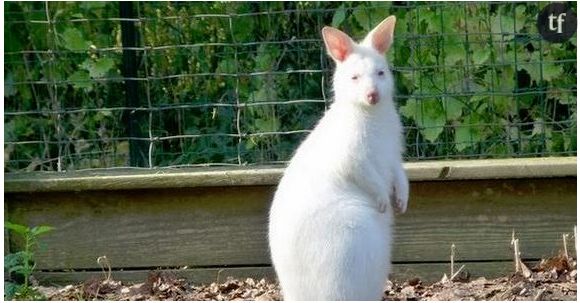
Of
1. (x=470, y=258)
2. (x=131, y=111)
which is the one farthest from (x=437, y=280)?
(x=131, y=111)

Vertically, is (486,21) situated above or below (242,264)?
above

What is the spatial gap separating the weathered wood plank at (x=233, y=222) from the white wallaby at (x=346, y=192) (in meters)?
0.86

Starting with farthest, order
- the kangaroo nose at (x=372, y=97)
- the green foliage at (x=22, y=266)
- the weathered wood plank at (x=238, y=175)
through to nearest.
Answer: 1. the weathered wood plank at (x=238, y=175)
2. the green foliage at (x=22, y=266)
3. the kangaroo nose at (x=372, y=97)

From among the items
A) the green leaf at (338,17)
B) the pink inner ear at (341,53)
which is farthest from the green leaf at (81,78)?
the pink inner ear at (341,53)

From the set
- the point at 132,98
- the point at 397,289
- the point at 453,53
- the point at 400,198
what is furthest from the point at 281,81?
the point at 400,198

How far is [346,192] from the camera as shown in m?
4.87

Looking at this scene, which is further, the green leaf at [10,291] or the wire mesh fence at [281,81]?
the wire mesh fence at [281,81]

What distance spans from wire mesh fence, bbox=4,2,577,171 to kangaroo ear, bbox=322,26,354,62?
95 centimetres

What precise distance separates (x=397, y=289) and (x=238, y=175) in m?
0.88

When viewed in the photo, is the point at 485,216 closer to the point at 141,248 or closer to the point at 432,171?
the point at 432,171

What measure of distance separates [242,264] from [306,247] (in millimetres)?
1341

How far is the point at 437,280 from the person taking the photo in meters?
5.93

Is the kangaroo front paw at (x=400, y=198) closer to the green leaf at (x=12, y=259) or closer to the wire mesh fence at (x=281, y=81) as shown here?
the wire mesh fence at (x=281, y=81)

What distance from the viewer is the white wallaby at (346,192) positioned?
4.70 meters
